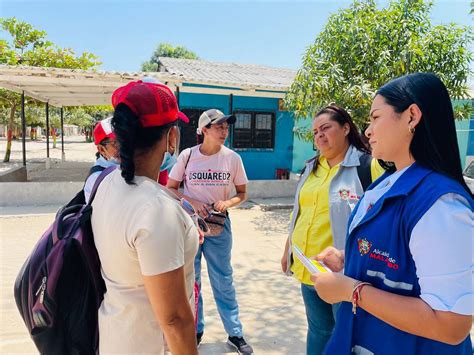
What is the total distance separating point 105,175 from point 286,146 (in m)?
10.3

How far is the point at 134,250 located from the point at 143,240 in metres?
0.07

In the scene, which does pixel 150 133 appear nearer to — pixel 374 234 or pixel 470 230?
pixel 374 234

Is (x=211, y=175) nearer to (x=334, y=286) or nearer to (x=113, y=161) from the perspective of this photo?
(x=113, y=161)

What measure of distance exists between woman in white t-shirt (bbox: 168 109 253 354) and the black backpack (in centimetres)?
145

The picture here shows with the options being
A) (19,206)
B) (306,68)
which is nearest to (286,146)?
(306,68)

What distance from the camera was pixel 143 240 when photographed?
106 cm

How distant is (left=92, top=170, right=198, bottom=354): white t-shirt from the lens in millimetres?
1066

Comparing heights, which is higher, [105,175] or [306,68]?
[306,68]

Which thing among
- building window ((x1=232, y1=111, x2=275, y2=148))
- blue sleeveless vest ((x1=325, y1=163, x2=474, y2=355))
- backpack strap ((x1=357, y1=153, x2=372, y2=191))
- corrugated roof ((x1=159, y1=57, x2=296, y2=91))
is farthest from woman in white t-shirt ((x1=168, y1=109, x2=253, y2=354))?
building window ((x1=232, y1=111, x2=275, y2=148))

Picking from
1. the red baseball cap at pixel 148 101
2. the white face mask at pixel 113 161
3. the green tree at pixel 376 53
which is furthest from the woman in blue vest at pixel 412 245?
the green tree at pixel 376 53

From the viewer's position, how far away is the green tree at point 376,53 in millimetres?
5820

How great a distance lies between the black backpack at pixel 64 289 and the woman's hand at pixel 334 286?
0.74 metres

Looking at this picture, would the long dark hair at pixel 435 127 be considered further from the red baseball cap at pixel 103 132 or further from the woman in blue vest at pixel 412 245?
the red baseball cap at pixel 103 132

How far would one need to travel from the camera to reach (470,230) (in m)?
0.91
